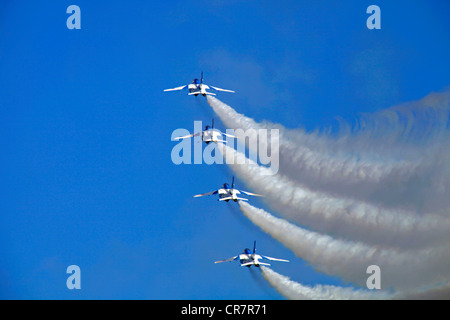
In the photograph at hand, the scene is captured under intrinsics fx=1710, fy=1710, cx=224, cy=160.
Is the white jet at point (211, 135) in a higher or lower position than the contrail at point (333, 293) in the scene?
higher

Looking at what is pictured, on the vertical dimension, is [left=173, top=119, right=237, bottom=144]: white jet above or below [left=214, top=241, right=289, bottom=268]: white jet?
above

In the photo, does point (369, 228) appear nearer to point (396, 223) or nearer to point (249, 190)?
point (396, 223)

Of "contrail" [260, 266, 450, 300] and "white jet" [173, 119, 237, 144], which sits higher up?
"white jet" [173, 119, 237, 144]

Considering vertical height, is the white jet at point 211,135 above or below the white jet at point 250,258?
above

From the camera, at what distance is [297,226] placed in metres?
122
